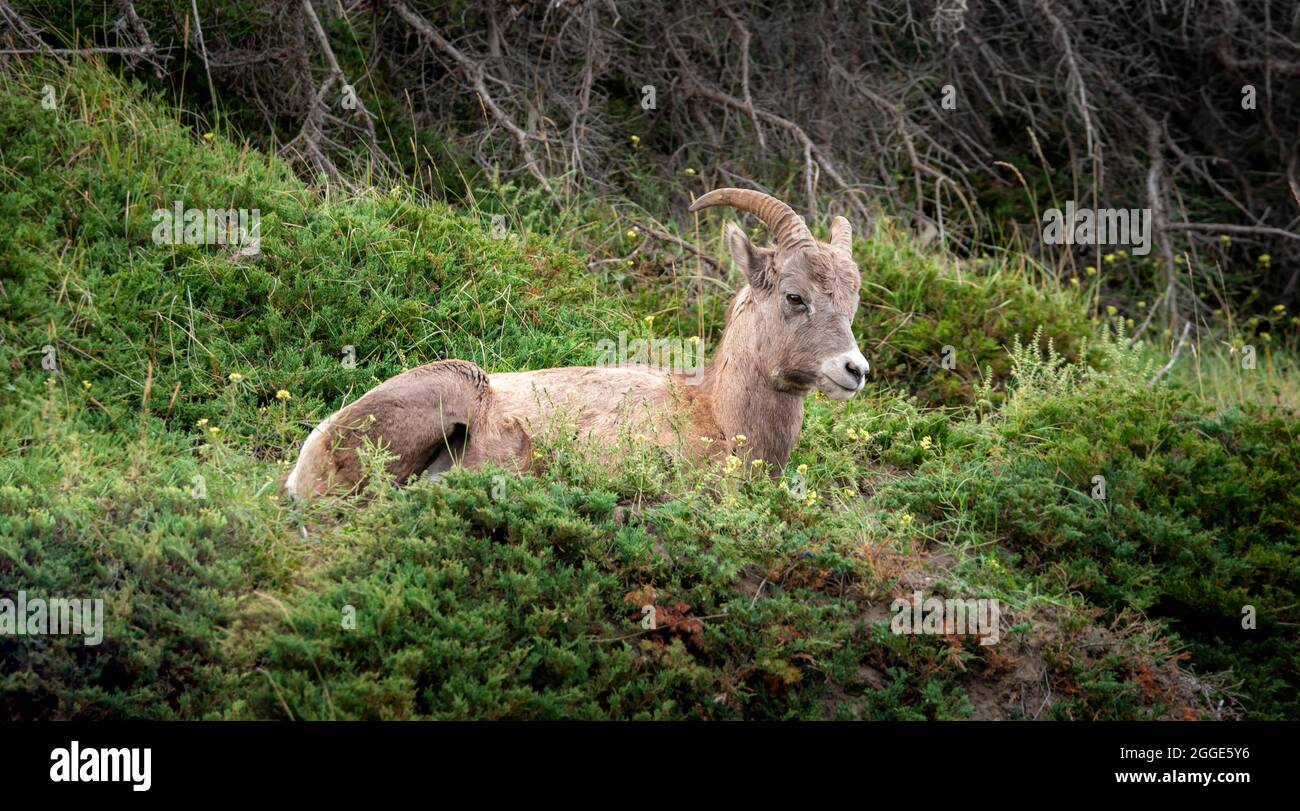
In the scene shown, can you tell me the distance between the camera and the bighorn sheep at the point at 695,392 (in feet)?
21.3

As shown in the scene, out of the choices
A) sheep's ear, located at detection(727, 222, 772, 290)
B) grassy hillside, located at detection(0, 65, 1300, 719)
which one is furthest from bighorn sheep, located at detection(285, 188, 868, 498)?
grassy hillside, located at detection(0, 65, 1300, 719)

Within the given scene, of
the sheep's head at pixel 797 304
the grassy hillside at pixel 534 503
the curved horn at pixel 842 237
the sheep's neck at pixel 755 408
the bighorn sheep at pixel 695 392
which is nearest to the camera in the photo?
the grassy hillside at pixel 534 503

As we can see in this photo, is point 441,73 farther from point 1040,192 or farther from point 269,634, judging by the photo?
point 269,634

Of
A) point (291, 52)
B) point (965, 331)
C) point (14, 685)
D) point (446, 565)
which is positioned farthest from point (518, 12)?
point (14, 685)

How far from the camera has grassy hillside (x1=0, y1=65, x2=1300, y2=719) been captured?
5000 millimetres

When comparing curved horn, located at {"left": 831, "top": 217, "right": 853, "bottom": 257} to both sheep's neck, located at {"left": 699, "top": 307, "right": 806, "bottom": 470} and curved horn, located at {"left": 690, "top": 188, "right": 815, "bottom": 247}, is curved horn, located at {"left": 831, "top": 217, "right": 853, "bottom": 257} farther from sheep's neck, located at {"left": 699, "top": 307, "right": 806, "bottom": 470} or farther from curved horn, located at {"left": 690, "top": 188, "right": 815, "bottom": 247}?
sheep's neck, located at {"left": 699, "top": 307, "right": 806, "bottom": 470}

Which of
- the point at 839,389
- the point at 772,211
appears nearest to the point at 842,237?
the point at 772,211

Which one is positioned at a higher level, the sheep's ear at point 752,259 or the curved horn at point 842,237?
the curved horn at point 842,237

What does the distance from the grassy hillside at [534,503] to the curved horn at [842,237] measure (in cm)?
113

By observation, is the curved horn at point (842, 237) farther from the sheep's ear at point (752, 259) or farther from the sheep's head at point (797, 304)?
the sheep's ear at point (752, 259)

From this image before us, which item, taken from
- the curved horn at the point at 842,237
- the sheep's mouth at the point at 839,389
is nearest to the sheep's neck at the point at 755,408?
the sheep's mouth at the point at 839,389

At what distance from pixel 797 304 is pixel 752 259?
447 mm

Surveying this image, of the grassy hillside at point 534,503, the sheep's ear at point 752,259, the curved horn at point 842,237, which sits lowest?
the grassy hillside at point 534,503
